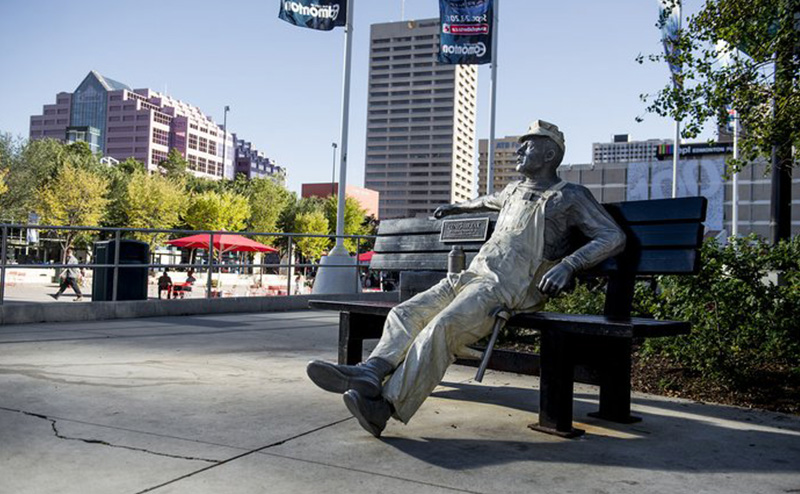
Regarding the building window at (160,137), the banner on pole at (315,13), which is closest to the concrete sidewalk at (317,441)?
the banner on pole at (315,13)

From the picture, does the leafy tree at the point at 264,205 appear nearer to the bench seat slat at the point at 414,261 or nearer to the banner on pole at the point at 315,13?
the banner on pole at the point at 315,13

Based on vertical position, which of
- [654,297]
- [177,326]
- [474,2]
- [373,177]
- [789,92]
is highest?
[373,177]

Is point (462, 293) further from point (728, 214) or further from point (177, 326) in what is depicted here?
point (728, 214)

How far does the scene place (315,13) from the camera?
618 inches

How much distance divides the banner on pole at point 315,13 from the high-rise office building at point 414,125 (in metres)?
119

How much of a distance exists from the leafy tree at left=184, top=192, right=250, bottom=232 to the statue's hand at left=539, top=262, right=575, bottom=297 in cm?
5648

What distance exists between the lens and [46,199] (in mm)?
47625

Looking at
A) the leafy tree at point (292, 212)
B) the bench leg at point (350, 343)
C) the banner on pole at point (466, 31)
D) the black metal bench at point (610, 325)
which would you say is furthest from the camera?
the leafy tree at point (292, 212)

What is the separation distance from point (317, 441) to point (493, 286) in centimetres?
129

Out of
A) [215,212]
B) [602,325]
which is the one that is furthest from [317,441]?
[215,212]

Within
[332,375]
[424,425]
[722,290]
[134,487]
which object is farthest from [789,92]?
[134,487]

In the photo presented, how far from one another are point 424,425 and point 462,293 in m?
0.76

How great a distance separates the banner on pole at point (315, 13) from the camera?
51.2 feet

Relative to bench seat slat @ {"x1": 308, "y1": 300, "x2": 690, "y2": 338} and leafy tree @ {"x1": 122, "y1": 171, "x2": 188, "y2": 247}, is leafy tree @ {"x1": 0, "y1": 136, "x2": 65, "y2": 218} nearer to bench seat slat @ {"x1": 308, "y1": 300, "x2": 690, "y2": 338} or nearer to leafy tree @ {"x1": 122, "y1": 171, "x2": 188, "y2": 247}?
leafy tree @ {"x1": 122, "y1": 171, "x2": 188, "y2": 247}
